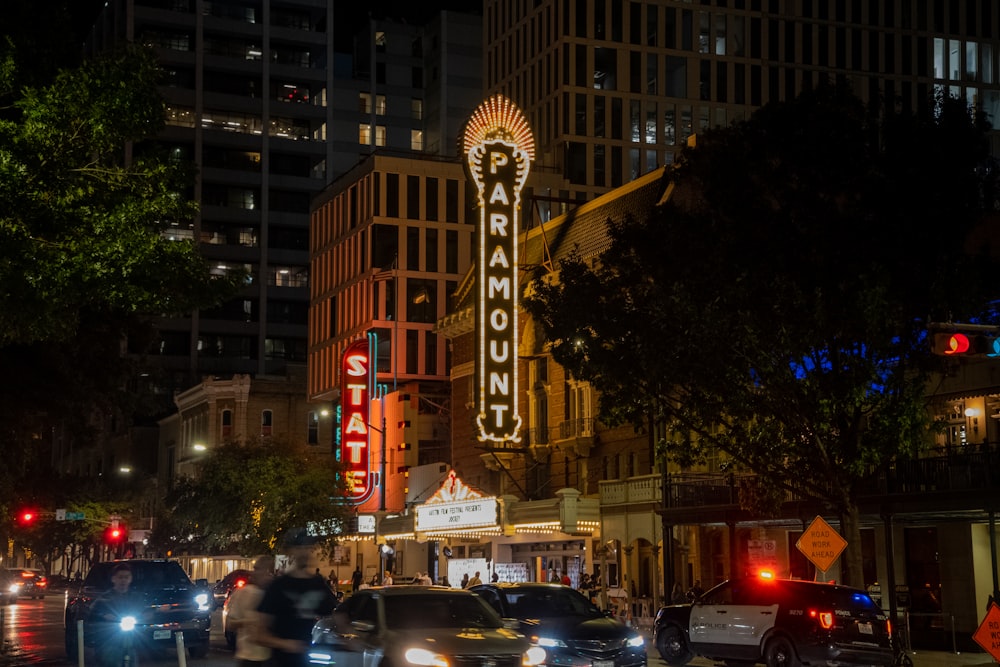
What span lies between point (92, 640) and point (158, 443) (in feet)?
267

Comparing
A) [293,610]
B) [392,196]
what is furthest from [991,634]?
[392,196]

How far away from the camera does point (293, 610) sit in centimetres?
1246

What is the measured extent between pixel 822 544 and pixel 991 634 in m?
7.73

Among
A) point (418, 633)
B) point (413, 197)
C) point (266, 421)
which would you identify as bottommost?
point (418, 633)

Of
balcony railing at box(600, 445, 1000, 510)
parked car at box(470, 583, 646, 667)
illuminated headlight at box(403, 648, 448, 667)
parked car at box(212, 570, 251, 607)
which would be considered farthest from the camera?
parked car at box(212, 570, 251, 607)

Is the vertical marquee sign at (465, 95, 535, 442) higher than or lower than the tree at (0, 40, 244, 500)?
higher

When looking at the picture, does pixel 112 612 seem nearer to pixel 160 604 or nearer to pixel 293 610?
pixel 160 604

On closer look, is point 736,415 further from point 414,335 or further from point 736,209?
point 414,335

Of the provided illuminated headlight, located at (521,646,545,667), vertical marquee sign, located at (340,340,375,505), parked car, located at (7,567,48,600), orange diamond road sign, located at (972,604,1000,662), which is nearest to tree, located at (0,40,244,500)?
illuminated headlight, located at (521,646,545,667)

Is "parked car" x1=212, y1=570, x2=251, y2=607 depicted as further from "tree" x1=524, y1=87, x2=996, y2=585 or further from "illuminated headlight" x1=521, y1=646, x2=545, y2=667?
"illuminated headlight" x1=521, y1=646, x2=545, y2=667

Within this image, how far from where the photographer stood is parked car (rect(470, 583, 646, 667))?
2127 cm

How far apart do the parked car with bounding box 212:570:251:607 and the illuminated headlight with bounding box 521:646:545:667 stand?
17208 mm

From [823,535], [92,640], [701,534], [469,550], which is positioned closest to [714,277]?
[823,535]

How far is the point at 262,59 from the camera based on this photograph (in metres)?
123
